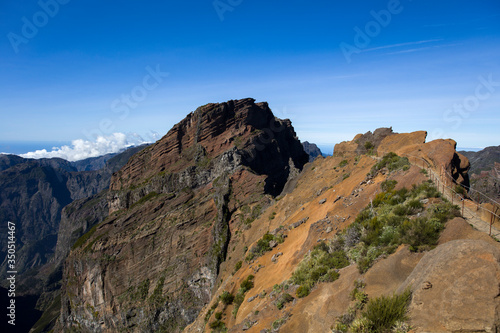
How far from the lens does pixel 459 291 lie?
8.38 meters

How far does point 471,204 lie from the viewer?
48.3ft

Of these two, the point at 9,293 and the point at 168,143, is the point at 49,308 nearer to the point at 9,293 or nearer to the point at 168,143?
the point at 9,293

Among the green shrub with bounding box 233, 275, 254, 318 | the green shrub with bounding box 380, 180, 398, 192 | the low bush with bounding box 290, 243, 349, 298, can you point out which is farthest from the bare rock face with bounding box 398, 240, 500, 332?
the green shrub with bounding box 233, 275, 254, 318

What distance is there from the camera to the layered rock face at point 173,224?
5753cm

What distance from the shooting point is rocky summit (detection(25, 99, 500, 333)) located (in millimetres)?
9242

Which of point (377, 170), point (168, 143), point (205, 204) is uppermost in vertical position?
point (168, 143)

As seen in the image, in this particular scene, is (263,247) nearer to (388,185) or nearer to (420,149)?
(388,185)

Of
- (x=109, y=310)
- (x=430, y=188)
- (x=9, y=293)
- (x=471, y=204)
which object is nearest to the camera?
(x=471, y=204)

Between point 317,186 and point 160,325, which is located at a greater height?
point 317,186

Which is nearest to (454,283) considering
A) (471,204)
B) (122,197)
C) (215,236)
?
(471,204)

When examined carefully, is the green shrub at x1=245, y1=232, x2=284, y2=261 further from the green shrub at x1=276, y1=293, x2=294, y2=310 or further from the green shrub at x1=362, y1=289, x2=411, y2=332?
the green shrub at x1=362, y1=289, x2=411, y2=332

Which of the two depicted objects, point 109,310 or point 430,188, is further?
point 109,310

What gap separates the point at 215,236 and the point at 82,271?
141 ft

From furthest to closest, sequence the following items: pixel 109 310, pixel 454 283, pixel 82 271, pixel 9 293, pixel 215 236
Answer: pixel 9 293
pixel 82 271
pixel 109 310
pixel 215 236
pixel 454 283
